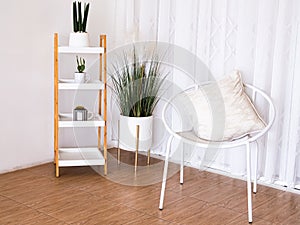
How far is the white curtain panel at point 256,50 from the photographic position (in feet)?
9.83

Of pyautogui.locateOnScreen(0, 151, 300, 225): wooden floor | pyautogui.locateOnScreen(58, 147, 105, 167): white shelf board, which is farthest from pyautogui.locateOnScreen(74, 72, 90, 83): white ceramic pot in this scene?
pyautogui.locateOnScreen(0, 151, 300, 225): wooden floor

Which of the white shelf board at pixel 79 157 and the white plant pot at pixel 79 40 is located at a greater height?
the white plant pot at pixel 79 40

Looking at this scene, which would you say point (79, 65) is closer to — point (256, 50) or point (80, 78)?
point (80, 78)

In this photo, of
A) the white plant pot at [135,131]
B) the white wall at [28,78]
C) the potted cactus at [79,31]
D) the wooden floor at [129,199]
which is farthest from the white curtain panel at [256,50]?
the white wall at [28,78]

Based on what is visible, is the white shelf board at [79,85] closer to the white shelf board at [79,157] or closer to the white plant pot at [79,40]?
the white plant pot at [79,40]

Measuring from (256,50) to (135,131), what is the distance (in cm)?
103

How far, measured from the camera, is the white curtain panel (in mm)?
2996

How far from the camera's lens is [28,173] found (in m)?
3.33

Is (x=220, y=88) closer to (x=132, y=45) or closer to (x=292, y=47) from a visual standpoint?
(x=292, y=47)

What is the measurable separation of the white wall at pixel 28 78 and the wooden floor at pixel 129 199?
163 millimetres

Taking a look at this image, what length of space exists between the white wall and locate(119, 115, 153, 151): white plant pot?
0.56 meters

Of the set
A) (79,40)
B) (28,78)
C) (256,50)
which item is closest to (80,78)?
(79,40)

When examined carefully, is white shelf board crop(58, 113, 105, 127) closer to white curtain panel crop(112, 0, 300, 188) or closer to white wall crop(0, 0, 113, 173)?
white wall crop(0, 0, 113, 173)

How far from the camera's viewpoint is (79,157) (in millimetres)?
3355
